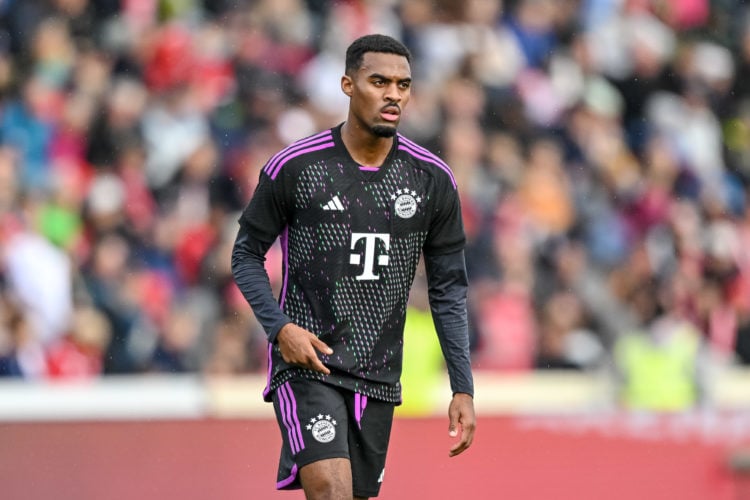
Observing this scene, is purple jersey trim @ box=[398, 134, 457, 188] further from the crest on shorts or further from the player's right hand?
the crest on shorts

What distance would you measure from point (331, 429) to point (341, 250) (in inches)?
23.9

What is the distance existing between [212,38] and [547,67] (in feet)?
8.37

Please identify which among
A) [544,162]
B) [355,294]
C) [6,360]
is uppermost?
[544,162]

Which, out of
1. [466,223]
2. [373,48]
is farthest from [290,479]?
[466,223]

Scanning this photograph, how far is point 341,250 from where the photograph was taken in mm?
4633

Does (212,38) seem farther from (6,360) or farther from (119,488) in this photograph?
(119,488)

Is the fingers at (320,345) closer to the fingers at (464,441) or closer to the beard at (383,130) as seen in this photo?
the fingers at (464,441)

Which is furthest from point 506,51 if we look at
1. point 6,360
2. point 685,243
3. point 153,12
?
point 6,360

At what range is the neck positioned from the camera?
185 inches

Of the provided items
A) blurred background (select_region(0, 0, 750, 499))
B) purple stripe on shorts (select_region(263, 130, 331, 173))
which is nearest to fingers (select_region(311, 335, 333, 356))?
purple stripe on shorts (select_region(263, 130, 331, 173))

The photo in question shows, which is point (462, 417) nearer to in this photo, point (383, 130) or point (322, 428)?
point (322, 428)

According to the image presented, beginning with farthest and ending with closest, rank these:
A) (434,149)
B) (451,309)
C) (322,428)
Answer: (434,149), (451,309), (322,428)

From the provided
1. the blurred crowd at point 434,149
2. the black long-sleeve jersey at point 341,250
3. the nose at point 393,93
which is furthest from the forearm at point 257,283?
the blurred crowd at point 434,149

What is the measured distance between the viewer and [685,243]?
9.96m
